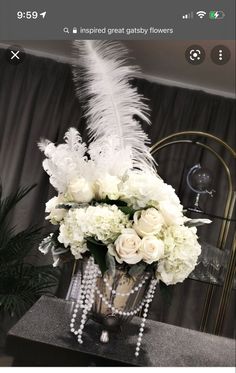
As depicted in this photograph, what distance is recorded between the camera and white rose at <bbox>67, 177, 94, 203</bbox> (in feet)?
1.82

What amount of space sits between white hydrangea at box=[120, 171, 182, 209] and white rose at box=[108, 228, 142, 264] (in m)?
0.04

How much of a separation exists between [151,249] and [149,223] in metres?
0.03

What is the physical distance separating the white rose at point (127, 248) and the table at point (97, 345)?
12 centimetres

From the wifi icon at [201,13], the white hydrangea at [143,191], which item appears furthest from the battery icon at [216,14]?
the white hydrangea at [143,191]

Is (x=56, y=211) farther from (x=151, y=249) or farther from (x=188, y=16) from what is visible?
(x=188, y=16)

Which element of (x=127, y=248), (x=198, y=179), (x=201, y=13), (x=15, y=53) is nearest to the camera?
(x=127, y=248)

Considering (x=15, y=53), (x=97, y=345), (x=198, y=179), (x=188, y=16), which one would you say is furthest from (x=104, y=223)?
(x=198, y=179)

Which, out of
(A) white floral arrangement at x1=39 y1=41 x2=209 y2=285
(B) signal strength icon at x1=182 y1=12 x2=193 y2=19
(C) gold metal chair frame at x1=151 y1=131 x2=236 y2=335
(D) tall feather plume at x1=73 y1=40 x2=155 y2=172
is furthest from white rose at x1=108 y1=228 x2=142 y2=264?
(C) gold metal chair frame at x1=151 y1=131 x2=236 y2=335

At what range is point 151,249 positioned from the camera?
530 millimetres

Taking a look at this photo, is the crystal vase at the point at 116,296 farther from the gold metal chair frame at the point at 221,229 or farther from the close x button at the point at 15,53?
the gold metal chair frame at the point at 221,229

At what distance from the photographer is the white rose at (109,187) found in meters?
0.56

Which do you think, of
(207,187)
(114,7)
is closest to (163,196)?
(114,7)
